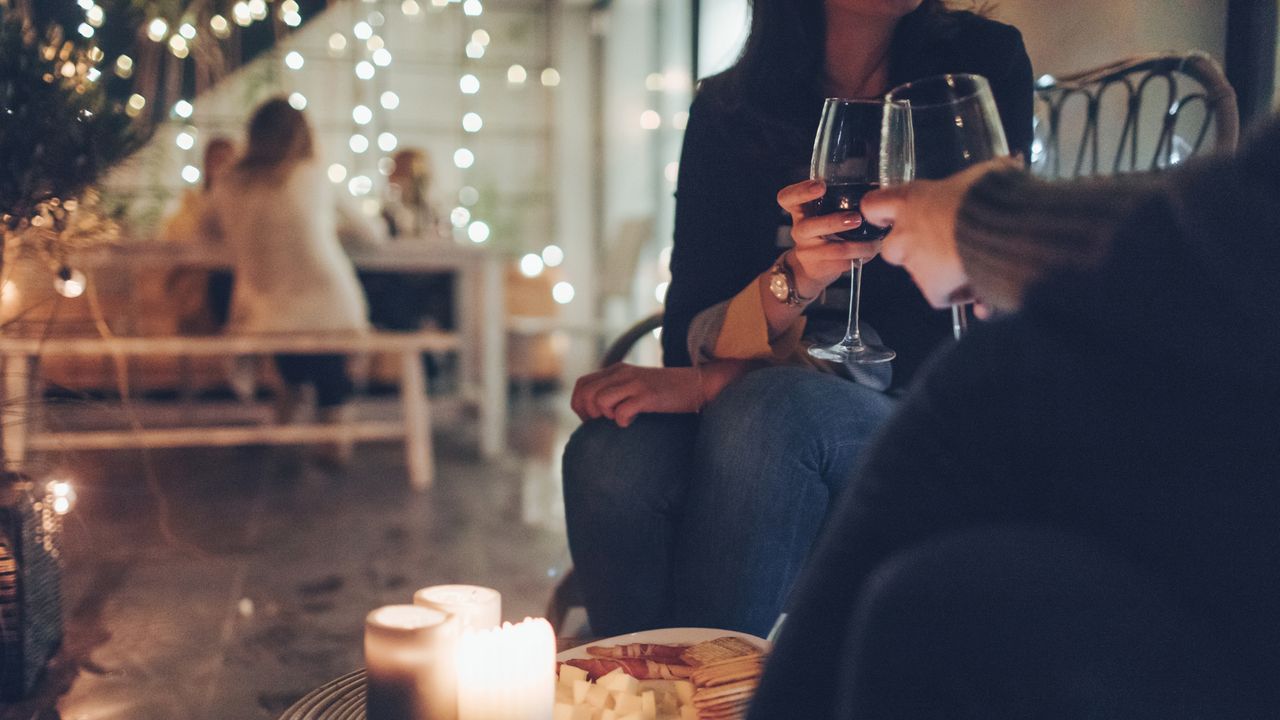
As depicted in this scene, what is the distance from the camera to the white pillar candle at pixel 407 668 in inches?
24.7

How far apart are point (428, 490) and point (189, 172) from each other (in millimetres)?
3625

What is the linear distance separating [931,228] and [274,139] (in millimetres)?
2628

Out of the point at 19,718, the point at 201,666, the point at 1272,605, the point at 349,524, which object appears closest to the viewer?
the point at 1272,605

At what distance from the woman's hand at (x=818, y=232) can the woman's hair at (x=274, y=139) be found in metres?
2.34

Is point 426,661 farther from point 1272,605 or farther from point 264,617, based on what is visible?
point 264,617

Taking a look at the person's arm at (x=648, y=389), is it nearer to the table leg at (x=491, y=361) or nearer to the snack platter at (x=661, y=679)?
the snack platter at (x=661, y=679)

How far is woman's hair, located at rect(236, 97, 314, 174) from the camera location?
2.80m

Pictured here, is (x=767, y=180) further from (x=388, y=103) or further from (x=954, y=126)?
(x=388, y=103)

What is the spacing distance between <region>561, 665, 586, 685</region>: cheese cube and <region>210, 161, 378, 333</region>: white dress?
2306 millimetres

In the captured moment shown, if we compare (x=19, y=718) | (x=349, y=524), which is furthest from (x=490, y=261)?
(x=19, y=718)

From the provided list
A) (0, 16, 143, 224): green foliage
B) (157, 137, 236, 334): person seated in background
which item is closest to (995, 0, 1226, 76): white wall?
(0, 16, 143, 224): green foliage

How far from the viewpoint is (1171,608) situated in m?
0.46

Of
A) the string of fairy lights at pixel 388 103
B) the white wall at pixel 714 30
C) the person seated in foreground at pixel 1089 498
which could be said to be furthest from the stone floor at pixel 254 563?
the string of fairy lights at pixel 388 103

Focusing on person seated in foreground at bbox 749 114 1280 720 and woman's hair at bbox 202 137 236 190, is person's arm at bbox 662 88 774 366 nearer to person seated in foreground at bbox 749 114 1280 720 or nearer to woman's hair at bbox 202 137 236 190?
person seated in foreground at bbox 749 114 1280 720
